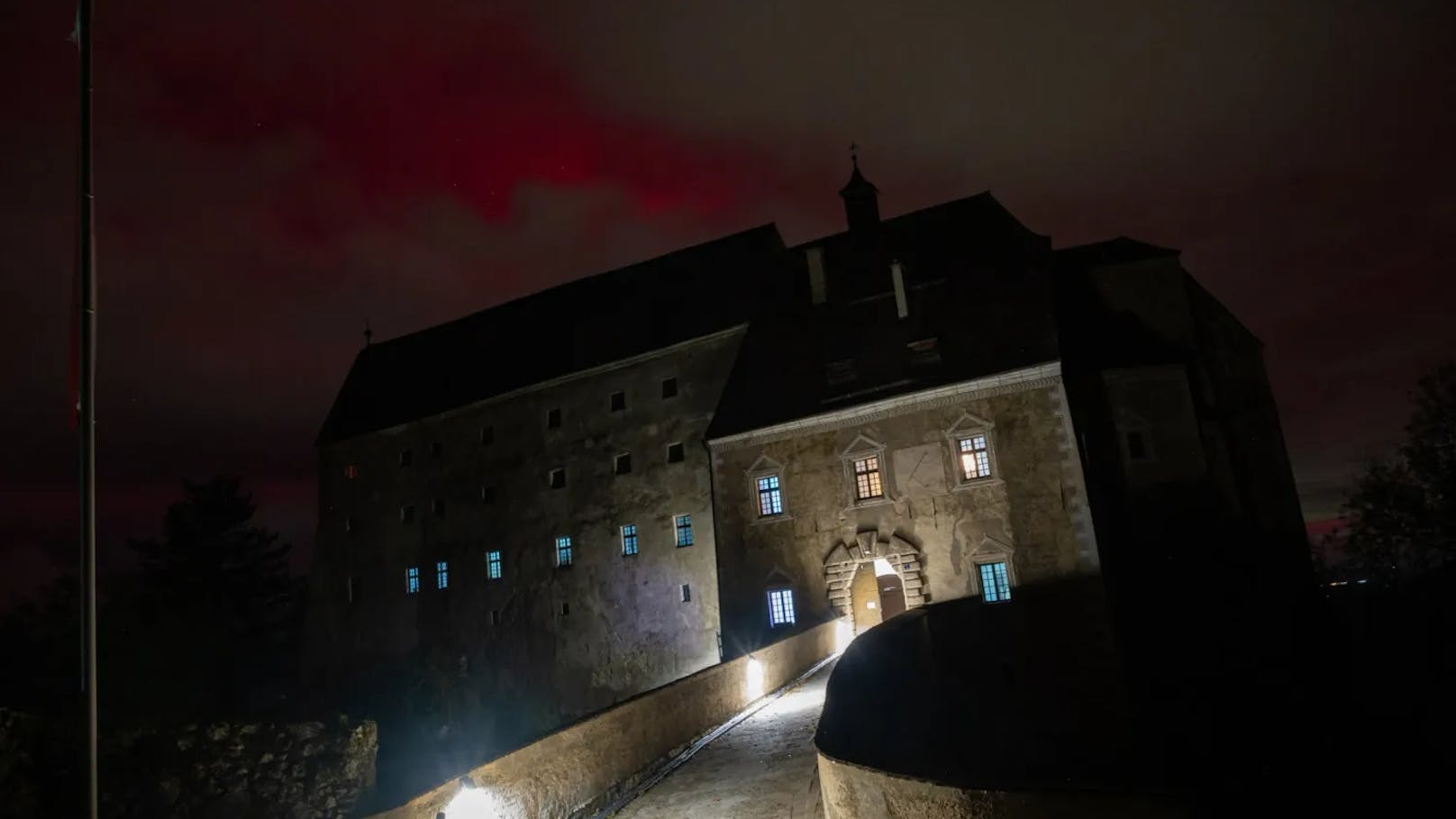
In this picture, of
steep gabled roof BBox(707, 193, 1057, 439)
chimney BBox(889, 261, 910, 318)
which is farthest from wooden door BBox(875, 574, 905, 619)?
chimney BBox(889, 261, 910, 318)

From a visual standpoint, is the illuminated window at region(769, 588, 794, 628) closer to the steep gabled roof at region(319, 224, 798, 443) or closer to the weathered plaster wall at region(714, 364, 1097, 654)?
the weathered plaster wall at region(714, 364, 1097, 654)

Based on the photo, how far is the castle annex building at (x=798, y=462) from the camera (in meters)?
21.2

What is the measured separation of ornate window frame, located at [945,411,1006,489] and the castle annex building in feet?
0.22

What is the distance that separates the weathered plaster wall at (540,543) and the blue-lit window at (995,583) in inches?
350

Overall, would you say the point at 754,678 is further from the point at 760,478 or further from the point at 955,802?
the point at 955,802

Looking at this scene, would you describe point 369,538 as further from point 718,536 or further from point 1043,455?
point 1043,455

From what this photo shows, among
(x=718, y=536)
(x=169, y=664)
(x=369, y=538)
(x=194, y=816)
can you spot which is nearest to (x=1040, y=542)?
(x=718, y=536)

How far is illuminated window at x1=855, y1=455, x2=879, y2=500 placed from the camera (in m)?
23.0

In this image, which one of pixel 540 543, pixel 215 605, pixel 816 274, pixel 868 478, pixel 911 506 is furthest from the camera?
pixel 215 605

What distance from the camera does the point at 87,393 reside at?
6.91 metres

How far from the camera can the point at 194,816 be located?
1439 cm

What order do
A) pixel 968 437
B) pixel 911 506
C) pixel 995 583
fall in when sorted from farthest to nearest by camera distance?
pixel 911 506 < pixel 968 437 < pixel 995 583

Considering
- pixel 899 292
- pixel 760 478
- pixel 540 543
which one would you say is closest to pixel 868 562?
pixel 760 478

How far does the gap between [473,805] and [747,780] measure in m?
3.59
